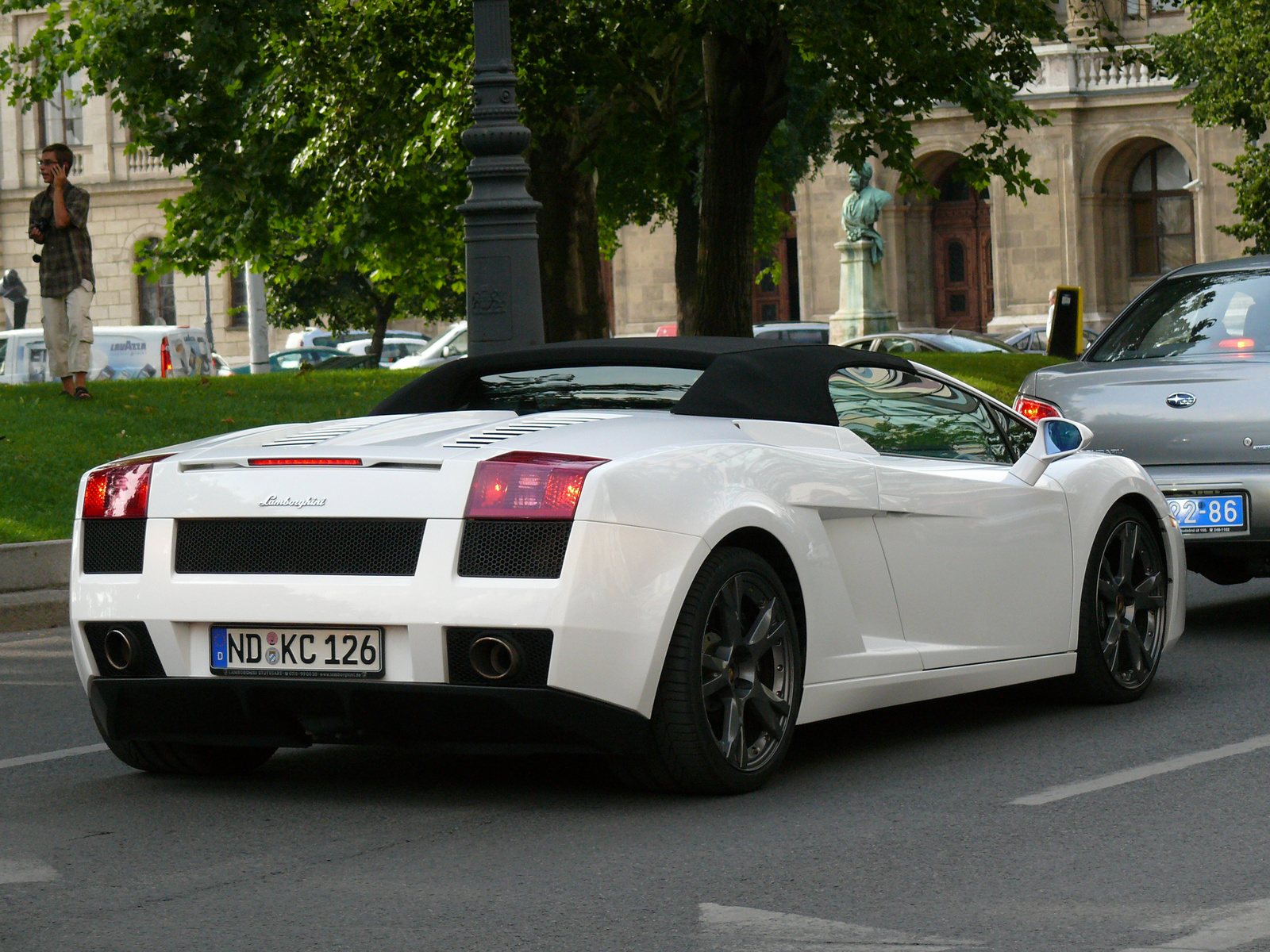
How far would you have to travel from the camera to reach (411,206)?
84.3 ft

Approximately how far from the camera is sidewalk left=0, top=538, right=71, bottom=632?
34.6ft

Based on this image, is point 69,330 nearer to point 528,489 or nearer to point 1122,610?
point 1122,610

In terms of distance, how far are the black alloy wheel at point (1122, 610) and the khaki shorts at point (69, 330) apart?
10.5 meters

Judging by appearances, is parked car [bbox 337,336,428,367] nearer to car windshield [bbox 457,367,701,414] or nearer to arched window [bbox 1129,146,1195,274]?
arched window [bbox 1129,146,1195,274]

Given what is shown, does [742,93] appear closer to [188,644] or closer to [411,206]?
[411,206]

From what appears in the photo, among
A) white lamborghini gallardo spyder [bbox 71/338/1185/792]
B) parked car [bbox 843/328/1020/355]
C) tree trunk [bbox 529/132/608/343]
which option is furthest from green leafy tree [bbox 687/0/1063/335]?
parked car [bbox 843/328/1020/355]

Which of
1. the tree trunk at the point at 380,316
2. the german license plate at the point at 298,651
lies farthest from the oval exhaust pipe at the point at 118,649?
the tree trunk at the point at 380,316

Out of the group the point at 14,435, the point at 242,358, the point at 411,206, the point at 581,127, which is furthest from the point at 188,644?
the point at 242,358

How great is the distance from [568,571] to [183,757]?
1637mm

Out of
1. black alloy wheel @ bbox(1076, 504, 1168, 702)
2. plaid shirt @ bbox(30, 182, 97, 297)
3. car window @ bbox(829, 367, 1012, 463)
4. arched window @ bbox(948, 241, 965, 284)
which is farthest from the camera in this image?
arched window @ bbox(948, 241, 965, 284)

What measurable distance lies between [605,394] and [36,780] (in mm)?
2103

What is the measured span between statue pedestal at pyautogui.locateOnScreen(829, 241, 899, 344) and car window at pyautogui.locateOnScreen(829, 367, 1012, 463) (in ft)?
115

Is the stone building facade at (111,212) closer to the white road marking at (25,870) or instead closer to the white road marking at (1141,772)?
the white road marking at (1141,772)

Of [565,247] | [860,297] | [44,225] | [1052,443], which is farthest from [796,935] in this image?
[860,297]
